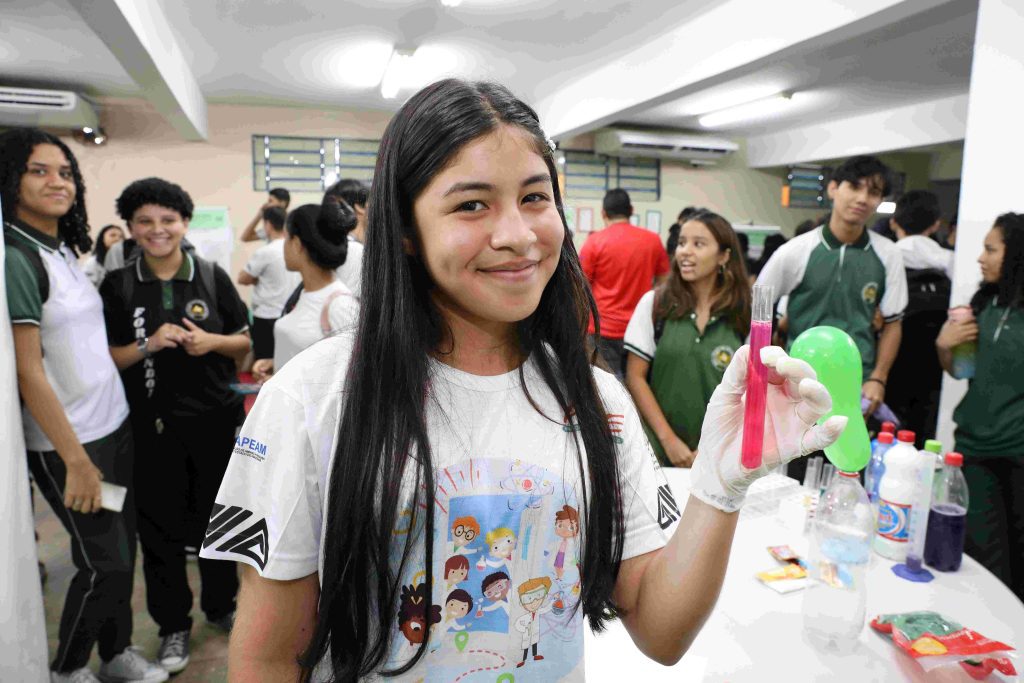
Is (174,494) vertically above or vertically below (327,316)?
below

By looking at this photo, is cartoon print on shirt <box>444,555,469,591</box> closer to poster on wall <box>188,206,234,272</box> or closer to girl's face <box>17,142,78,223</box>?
girl's face <box>17,142,78,223</box>

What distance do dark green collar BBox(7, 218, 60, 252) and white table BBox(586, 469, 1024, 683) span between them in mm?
1882

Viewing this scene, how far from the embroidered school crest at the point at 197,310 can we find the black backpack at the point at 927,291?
3092 mm

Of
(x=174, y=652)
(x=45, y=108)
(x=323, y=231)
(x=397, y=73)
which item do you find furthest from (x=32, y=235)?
→ (x=45, y=108)

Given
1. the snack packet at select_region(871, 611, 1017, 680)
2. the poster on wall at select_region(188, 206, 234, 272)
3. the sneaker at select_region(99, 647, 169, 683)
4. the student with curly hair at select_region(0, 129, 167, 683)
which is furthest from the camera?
the poster on wall at select_region(188, 206, 234, 272)

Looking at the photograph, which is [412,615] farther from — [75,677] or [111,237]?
[111,237]

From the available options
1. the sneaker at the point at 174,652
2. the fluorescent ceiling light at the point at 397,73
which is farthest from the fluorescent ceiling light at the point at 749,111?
the sneaker at the point at 174,652

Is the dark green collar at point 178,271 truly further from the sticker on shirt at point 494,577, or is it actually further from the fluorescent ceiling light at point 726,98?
the fluorescent ceiling light at point 726,98

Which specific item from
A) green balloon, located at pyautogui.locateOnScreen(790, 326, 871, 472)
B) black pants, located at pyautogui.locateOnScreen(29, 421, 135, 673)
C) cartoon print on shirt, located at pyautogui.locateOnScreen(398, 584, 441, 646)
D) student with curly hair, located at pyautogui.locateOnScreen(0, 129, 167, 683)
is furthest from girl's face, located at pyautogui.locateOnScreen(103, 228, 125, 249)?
green balloon, located at pyautogui.locateOnScreen(790, 326, 871, 472)

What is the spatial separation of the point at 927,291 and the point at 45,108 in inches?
259

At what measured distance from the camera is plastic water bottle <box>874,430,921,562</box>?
1419mm

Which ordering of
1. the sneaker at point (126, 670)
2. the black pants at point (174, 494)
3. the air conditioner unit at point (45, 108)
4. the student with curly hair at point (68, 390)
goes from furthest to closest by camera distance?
the air conditioner unit at point (45, 108) < the black pants at point (174, 494) < the sneaker at point (126, 670) < the student with curly hair at point (68, 390)

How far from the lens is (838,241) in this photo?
261 cm

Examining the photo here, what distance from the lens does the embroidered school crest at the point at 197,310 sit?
219cm
